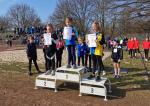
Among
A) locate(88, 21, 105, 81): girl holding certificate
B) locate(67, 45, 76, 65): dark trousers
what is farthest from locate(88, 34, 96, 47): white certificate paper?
locate(67, 45, 76, 65): dark trousers

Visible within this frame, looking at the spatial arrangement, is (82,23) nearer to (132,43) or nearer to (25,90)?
(132,43)

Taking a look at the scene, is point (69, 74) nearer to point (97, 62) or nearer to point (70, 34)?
point (97, 62)

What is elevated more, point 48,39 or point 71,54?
point 48,39

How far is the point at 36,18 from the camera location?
9081 cm

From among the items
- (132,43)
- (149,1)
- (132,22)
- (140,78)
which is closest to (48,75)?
(140,78)

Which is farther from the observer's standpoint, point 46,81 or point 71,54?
point 71,54

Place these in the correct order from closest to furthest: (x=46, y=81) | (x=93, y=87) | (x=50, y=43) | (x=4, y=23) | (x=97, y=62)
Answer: (x=93, y=87) → (x=97, y=62) → (x=46, y=81) → (x=50, y=43) → (x=4, y=23)

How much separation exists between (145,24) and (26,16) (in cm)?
5674

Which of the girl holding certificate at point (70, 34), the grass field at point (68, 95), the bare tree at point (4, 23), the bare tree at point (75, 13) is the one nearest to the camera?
the grass field at point (68, 95)

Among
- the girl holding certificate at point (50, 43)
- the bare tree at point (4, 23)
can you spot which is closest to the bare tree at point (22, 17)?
the bare tree at point (4, 23)

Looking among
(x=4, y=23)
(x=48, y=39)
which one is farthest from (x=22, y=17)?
(x=48, y=39)

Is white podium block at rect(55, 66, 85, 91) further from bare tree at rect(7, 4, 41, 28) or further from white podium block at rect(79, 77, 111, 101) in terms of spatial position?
bare tree at rect(7, 4, 41, 28)

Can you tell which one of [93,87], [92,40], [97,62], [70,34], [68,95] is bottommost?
[68,95]

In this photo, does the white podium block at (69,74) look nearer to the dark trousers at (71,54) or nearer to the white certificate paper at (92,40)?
the dark trousers at (71,54)
